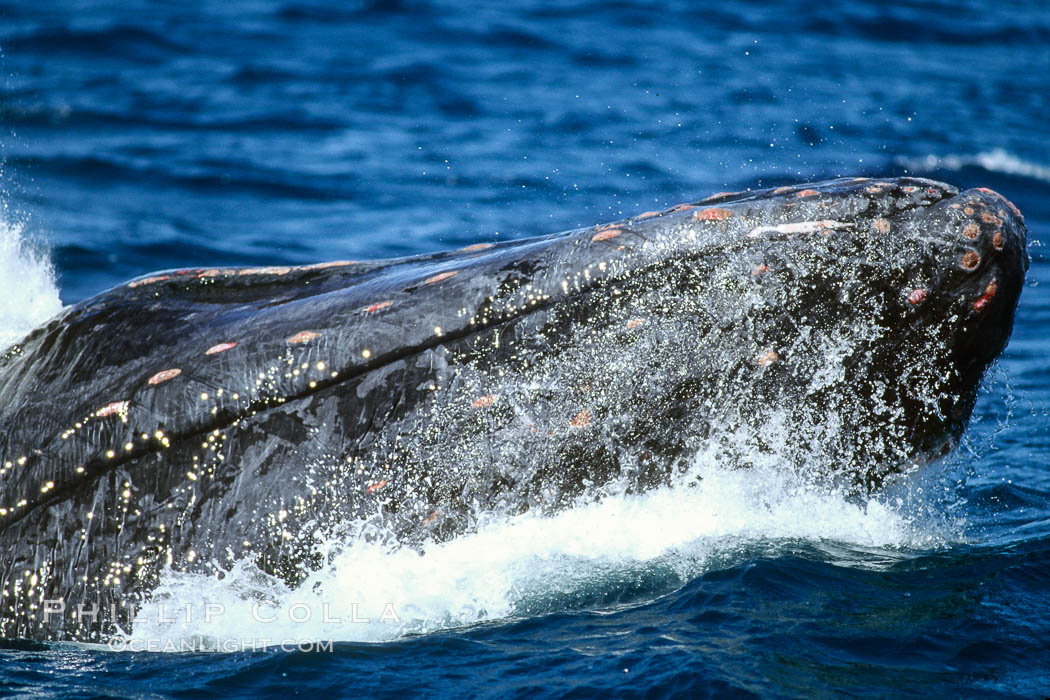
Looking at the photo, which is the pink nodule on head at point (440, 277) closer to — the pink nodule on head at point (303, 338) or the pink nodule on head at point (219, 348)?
the pink nodule on head at point (303, 338)

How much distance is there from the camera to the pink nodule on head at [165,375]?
4629 millimetres

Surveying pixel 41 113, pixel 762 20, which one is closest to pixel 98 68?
pixel 41 113

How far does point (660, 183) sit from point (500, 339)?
9.88 m

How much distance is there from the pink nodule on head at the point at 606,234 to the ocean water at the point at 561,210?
106 centimetres

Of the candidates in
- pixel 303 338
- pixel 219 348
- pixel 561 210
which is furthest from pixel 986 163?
pixel 219 348

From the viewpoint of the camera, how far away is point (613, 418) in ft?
15.4

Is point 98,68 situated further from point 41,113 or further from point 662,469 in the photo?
point 662,469

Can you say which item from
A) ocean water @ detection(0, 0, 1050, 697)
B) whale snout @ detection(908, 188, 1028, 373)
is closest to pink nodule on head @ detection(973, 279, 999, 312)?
whale snout @ detection(908, 188, 1028, 373)

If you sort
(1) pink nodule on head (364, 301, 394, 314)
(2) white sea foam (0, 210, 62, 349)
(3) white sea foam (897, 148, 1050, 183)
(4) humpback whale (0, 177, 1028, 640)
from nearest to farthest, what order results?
(4) humpback whale (0, 177, 1028, 640), (1) pink nodule on head (364, 301, 394, 314), (2) white sea foam (0, 210, 62, 349), (3) white sea foam (897, 148, 1050, 183)

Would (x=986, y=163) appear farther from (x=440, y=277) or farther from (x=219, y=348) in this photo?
(x=219, y=348)

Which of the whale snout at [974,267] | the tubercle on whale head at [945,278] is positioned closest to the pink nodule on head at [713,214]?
the tubercle on whale head at [945,278]

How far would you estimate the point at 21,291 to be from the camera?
255 inches

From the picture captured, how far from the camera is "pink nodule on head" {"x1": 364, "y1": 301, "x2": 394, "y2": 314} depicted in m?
4.71

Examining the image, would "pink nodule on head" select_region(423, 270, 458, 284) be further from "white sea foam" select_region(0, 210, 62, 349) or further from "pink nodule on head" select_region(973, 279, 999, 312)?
"pink nodule on head" select_region(973, 279, 999, 312)
